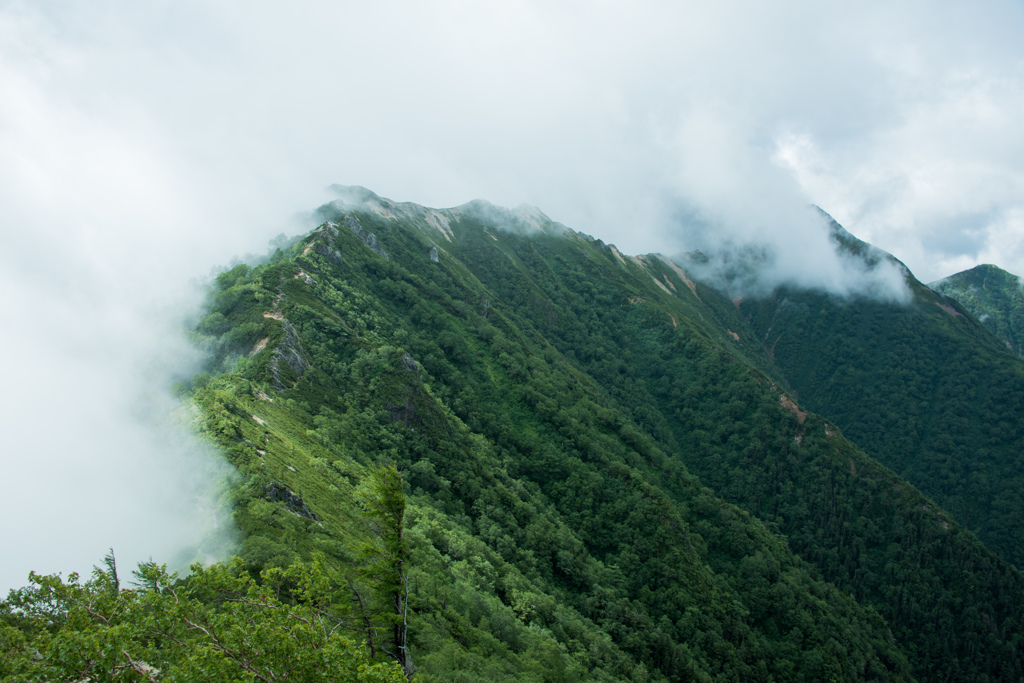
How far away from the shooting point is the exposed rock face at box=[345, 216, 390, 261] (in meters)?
129

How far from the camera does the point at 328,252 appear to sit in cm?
10744

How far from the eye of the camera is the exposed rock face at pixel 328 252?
350 feet

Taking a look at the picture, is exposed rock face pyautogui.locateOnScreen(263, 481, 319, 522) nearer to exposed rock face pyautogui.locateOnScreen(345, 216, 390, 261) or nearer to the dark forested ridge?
the dark forested ridge

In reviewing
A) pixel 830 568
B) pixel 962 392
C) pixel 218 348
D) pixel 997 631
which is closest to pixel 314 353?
pixel 218 348

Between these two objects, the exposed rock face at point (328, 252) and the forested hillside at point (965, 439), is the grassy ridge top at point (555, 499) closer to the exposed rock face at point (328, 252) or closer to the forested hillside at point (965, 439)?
the exposed rock face at point (328, 252)

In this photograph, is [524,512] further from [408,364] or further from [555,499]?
[408,364]

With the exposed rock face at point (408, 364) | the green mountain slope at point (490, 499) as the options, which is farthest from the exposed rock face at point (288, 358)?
the exposed rock face at point (408, 364)

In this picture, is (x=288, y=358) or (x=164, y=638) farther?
(x=288, y=358)

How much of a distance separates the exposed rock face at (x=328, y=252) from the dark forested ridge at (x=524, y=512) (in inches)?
23.9

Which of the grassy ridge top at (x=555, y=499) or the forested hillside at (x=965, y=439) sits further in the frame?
the forested hillside at (x=965, y=439)

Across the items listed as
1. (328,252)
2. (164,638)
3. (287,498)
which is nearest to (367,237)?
(328,252)

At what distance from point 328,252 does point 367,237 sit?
24812 millimetres

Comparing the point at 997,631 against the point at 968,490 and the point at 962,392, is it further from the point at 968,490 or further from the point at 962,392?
the point at 962,392

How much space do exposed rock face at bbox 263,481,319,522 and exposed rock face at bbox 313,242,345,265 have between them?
76295 mm
